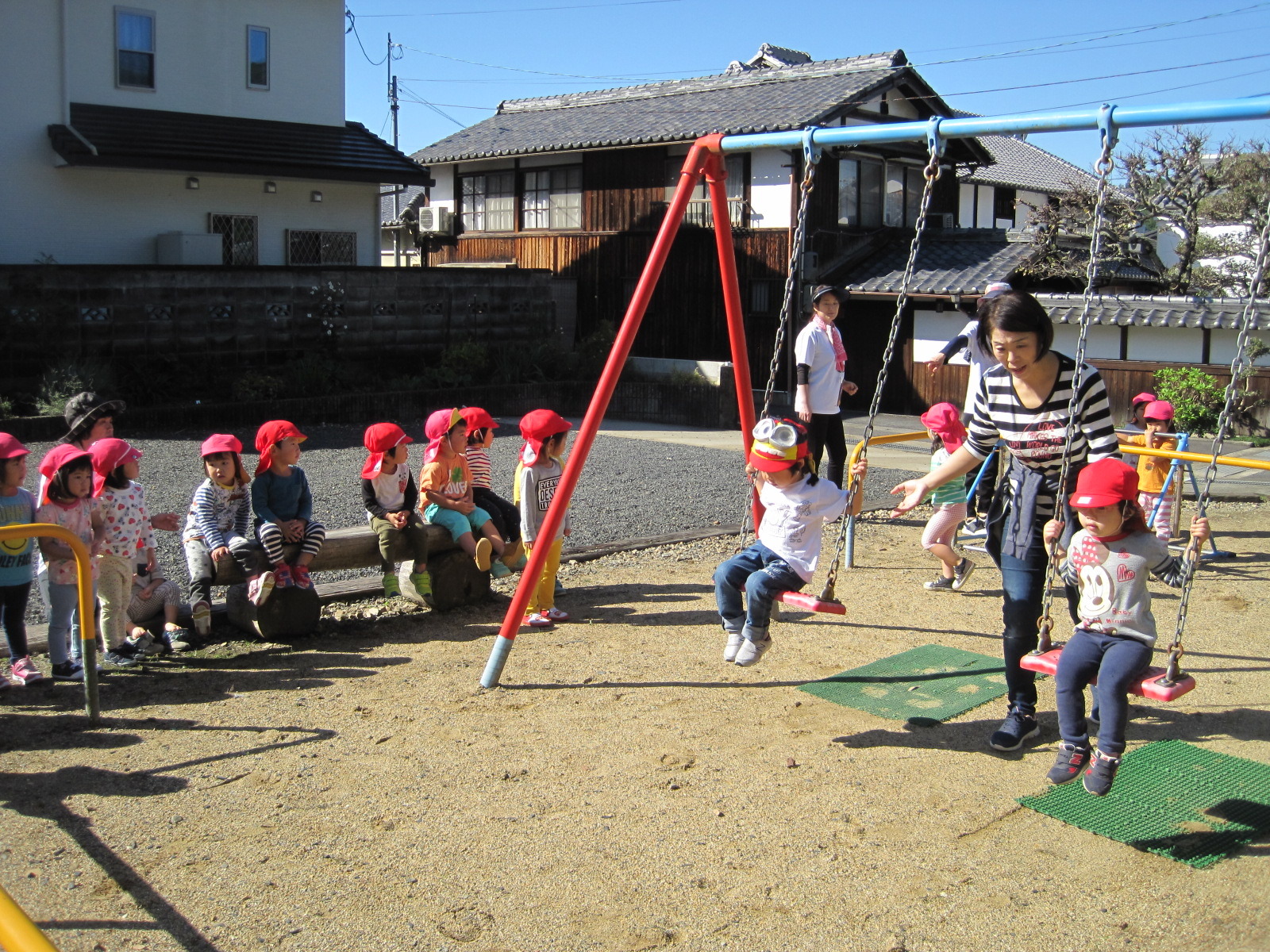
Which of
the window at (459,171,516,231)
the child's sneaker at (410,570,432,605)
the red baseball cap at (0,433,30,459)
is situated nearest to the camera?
the red baseball cap at (0,433,30,459)

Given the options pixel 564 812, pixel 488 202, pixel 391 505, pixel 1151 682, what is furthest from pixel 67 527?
pixel 488 202

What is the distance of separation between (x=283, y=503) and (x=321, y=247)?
14347 millimetres

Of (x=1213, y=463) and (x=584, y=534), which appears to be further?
(x=584, y=534)

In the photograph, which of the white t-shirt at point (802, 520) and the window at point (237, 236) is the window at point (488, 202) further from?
the white t-shirt at point (802, 520)

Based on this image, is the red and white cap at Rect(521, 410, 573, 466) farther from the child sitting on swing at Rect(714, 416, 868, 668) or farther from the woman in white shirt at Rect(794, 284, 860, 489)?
the woman in white shirt at Rect(794, 284, 860, 489)

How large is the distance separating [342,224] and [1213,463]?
17.4m

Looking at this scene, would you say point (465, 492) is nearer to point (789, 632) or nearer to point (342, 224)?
point (789, 632)

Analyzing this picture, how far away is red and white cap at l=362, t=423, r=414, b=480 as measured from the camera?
6.46 m

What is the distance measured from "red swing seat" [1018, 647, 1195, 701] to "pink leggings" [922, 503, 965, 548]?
303cm

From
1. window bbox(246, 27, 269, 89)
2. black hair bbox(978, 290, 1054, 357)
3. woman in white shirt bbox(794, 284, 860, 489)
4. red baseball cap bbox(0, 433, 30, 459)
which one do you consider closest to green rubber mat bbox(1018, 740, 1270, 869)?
black hair bbox(978, 290, 1054, 357)

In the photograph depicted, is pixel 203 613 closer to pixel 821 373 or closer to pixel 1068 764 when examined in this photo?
pixel 1068 764

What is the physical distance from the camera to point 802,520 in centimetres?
502

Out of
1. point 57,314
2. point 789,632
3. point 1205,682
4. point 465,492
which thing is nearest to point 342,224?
point 57,314

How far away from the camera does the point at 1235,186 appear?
21.8 m
